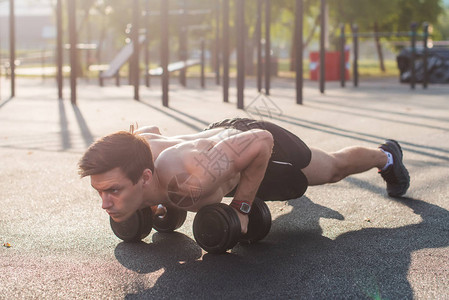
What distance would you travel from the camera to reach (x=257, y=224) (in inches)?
128

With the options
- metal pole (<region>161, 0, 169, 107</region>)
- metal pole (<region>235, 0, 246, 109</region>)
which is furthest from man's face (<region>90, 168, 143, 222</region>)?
metal pole (<region>161, 0, 169, 107</region>)

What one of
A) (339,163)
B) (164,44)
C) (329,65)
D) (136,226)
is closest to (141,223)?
(136,226)

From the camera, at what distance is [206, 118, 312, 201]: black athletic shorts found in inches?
139

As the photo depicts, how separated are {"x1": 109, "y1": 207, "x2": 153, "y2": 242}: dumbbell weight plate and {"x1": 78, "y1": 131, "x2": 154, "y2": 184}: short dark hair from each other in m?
0.42

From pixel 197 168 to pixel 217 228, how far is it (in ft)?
0.91

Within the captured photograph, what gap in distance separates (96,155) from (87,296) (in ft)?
1.85

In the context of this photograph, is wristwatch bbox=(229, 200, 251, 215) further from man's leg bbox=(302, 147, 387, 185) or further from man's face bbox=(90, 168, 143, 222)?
man's leg bbox=(302, 147, 387, 185)

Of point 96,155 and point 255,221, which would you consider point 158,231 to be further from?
point 96,155

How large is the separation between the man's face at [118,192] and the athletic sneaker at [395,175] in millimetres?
1823

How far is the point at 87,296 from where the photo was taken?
258 cm

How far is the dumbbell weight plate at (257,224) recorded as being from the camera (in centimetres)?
325

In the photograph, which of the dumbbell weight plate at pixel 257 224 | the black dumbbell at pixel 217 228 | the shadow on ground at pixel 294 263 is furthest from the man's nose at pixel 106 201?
the dumbbell weight plate at pixel 257 224

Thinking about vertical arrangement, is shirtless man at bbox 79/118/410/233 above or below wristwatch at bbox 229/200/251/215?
above

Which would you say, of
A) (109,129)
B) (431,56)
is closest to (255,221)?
(109,129)
